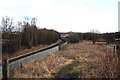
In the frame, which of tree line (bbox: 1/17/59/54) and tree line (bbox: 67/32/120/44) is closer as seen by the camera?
tree line (bbox: 1/17/59/54)

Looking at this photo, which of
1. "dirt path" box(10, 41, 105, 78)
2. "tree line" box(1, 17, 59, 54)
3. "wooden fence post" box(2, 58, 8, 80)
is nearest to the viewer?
"wooden fence post" box(2, 58, 8, 80)

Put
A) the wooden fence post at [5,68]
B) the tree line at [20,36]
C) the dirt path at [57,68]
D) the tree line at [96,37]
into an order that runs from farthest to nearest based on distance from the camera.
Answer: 1. the tree line at [96,37]
2. the tree line at [20,36]
3. the dirt path at [57,68]
4. the wooden fence post at [5,68]

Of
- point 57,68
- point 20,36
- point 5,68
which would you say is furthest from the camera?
point 20,36

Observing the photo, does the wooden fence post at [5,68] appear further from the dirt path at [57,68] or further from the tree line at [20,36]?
the tree line at [20,36]

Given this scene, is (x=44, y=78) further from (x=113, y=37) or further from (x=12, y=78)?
(x=113, y=37)

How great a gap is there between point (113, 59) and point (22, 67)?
6054 millimetres

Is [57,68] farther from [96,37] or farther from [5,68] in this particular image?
[96,37]

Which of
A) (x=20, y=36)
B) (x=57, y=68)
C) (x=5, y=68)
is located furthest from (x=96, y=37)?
(x=5, y=68)

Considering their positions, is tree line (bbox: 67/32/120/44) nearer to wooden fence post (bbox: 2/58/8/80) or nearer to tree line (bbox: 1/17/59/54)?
tree line (bbox: 1/17/59/54)

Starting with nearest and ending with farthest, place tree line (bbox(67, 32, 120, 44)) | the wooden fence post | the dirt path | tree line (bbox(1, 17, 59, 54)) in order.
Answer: the wooden fence post
the dirt path
tree line (bbox(1, 17, 59, 54))
tree line (bbox(67, 32, 120, 44))

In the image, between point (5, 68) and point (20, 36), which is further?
point (20, 36)

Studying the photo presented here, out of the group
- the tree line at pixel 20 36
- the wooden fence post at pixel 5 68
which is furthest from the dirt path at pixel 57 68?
the tree line at pixel 20 36

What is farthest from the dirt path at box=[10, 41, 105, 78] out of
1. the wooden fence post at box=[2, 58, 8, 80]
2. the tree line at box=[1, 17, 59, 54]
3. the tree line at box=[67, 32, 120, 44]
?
the tree line at box=[67, 32, 120, 44]

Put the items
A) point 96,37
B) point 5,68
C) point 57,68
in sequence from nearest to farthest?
point 5,68 < point 57,68 < point 96,37
